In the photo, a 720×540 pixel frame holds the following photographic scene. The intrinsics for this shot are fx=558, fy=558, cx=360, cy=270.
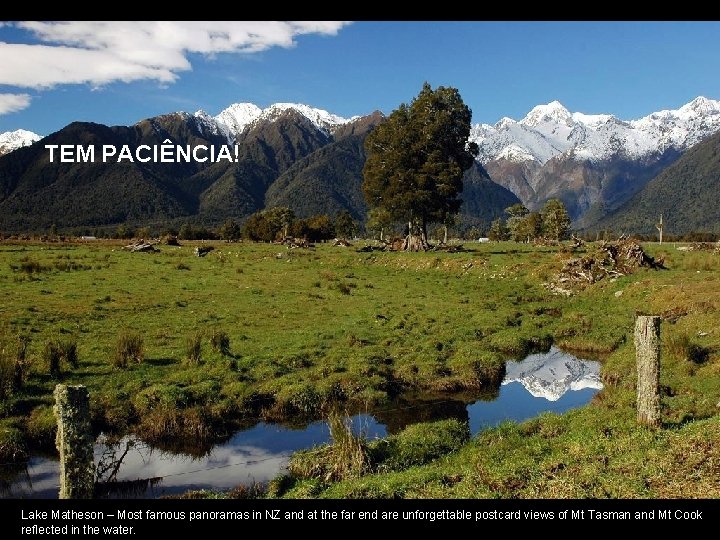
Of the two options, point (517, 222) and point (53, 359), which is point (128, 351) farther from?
point (517, 222)

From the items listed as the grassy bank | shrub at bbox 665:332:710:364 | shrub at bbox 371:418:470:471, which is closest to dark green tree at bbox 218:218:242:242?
shrub at bbox 665:332:710:364

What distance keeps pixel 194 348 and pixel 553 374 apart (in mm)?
15198

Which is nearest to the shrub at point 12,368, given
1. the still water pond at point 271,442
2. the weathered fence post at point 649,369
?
the still water pond at point 271,442

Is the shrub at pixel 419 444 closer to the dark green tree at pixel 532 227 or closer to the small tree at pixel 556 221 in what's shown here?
the small tree at pixel 556 221

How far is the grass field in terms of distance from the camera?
11.7 m

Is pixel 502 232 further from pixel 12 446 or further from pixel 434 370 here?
pixel 12 446

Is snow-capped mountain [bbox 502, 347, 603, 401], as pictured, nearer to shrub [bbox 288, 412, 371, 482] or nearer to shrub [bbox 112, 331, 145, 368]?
shrub [bbox 288, 412, 371, 482]

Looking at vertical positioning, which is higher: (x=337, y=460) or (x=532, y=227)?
(x=532, y=227)

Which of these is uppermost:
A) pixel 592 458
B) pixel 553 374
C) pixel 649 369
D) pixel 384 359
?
pixel 649 369

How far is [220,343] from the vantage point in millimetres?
23406

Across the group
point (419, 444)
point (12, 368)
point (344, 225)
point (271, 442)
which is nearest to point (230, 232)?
point (344, 225)

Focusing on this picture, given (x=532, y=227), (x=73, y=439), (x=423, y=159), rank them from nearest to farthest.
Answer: (x=73, y=439), (x=423, y=159), (x=532, y=227)

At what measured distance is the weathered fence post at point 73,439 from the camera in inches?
395

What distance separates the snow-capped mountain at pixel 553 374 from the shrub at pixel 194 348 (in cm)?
1266
